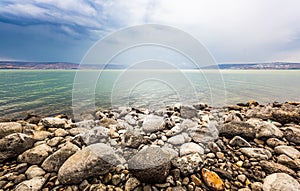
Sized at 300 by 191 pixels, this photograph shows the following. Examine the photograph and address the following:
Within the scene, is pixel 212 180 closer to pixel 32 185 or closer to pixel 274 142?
pixel 274 142

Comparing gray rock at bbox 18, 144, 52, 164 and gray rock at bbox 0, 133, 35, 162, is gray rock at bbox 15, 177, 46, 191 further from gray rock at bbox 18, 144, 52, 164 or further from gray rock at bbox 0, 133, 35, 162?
gray rock at bbox 0, 133, 35, 162

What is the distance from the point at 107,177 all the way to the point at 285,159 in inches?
128

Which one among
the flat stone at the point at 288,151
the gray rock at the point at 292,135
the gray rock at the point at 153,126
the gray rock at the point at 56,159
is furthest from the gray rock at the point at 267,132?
the gray rock at the point at 56,159

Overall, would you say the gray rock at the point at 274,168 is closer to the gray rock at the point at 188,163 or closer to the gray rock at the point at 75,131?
the gray rock at the point at 188,163

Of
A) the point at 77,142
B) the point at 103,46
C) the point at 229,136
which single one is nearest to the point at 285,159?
the point at 229,136

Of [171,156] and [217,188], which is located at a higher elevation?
[171,156]

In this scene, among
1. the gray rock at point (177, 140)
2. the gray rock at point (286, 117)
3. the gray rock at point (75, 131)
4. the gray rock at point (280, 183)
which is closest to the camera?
the gray rock at point (280, 183)

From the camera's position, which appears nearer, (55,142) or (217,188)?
(217,188)

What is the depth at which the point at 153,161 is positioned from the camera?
2988 mm

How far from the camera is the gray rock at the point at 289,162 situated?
3126 mm

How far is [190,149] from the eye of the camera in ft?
12.0

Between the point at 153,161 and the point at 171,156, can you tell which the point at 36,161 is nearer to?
the point at 153,161

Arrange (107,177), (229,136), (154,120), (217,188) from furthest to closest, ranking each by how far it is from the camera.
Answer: (154,120)
(229,136)
(107,177)
(217,188)

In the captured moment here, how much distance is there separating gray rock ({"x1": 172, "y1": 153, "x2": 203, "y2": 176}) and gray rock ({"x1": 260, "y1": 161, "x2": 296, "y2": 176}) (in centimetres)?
112
